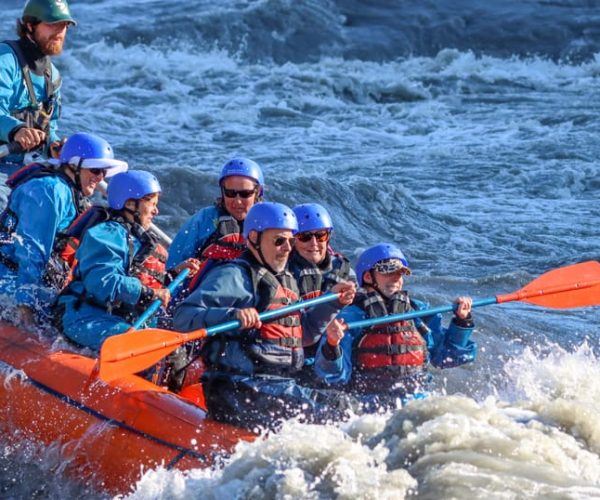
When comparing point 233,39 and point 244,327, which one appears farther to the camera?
point 233,39

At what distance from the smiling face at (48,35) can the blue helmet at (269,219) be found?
2.55 meters

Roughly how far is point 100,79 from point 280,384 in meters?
15.7

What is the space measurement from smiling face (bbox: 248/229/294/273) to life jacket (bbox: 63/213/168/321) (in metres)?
1.21

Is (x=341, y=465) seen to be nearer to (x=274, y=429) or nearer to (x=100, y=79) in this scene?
(x=274, y=429)

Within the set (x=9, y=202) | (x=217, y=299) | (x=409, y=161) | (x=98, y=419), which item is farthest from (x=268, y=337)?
(x=409, y=161)

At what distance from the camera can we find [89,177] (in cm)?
739

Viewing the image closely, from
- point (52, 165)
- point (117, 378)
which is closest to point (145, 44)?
point (52, 165)

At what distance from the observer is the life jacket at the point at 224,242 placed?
7.22 m

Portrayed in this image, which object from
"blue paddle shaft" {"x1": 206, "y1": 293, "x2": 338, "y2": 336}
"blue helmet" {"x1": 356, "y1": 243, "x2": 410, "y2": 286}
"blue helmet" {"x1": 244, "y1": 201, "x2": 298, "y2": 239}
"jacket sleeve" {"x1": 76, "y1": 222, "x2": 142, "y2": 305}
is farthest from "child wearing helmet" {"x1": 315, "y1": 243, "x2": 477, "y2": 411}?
"jacket sleeve" {"x1": 76, "y1": 222, "x2": 142, "y2": 305}

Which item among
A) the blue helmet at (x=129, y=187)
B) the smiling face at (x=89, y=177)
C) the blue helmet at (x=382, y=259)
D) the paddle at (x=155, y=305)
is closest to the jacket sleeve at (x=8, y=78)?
the smiling face at (x=89, y=177)

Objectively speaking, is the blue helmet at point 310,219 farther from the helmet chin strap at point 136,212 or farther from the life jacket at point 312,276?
the helmet chin strap at point 136,212

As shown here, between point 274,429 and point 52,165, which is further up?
point 52,165

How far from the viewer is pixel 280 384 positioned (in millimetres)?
5781

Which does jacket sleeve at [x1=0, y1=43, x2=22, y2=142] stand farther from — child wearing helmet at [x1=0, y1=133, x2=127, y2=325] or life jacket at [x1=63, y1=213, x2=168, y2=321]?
life jacket at [x1=63, y1=213, x2=168, y2=321]
